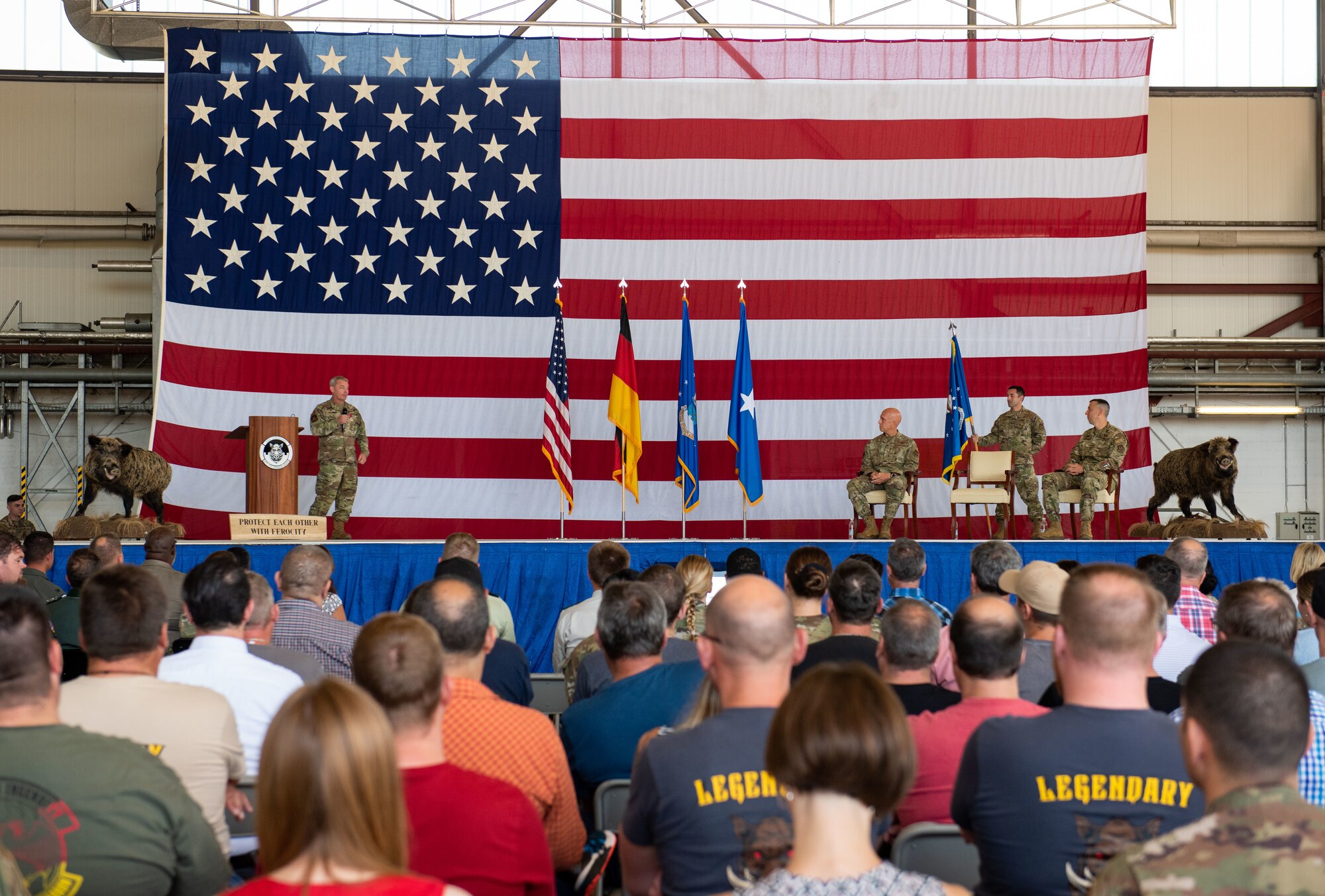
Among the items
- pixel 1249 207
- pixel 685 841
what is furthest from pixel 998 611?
pixel 1249 207

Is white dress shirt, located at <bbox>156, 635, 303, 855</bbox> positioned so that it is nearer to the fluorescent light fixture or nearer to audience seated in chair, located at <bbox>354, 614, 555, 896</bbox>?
audience seated in chair, located at <bbox>354, 614, 555, 896</bbox>

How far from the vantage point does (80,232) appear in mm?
12086

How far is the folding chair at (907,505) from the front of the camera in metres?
9.18

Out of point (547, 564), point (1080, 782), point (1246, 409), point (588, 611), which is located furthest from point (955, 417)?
point (1080, 782)

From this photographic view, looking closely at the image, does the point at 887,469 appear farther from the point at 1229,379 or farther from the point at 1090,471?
the point at 1229,379

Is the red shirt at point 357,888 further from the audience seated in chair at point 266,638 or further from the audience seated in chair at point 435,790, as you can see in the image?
the audience seated in chair at point 266,638

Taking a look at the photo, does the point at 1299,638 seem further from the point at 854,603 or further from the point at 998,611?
the point at 998,611

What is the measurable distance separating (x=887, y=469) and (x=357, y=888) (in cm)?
835

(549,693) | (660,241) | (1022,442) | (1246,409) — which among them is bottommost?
(549,693)

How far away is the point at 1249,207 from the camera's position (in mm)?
12695

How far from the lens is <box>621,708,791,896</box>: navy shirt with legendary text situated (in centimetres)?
180

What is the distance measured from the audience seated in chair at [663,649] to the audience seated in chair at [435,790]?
0.98 metres

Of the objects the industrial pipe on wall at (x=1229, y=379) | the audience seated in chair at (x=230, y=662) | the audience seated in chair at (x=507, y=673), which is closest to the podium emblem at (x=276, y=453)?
the audience seated in chair at (x=507, y=673)

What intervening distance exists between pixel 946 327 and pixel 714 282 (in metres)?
1.86
